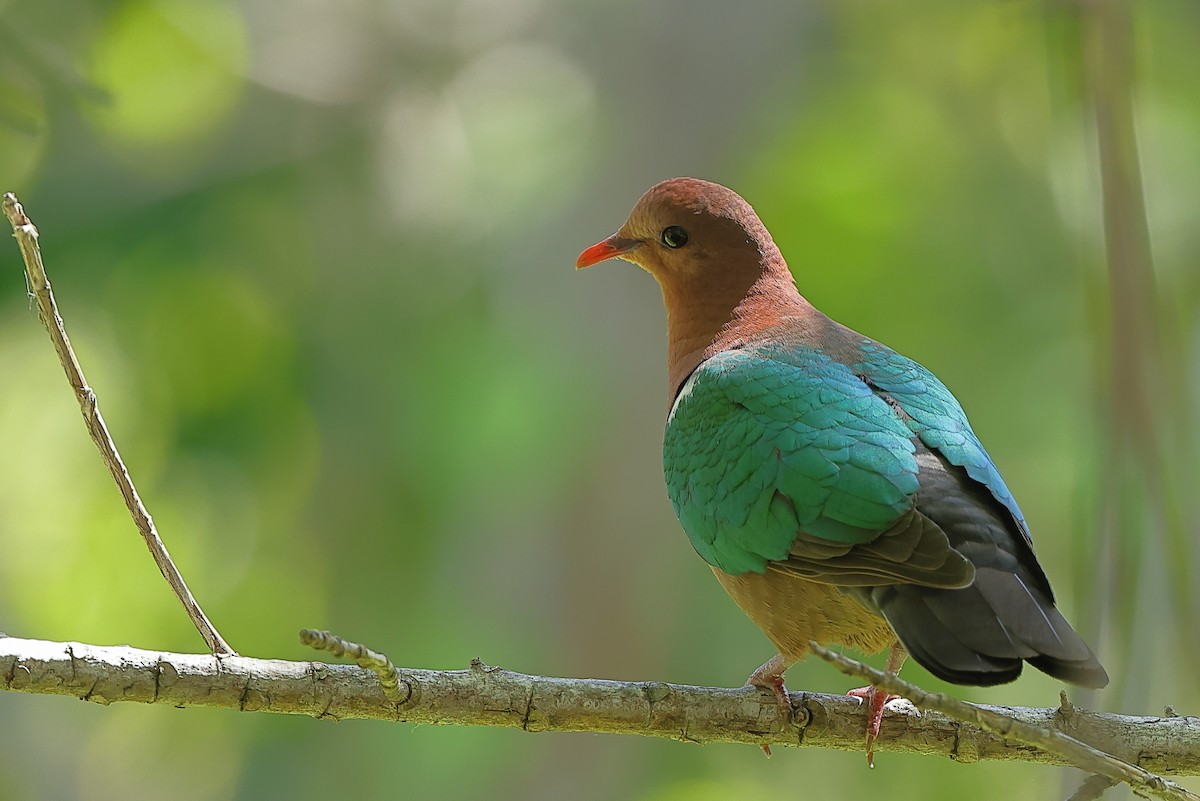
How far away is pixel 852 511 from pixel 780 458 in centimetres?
33

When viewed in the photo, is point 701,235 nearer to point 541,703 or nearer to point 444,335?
point 541,703

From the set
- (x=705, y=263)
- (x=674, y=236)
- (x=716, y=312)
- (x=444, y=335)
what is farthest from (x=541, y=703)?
(x=444, y=335)

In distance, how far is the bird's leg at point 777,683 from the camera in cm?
328

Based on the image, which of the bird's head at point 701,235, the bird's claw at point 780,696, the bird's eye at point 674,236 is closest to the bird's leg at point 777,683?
the bird's claw at point 780,696

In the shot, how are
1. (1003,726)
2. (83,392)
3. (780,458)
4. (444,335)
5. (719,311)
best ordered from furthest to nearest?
(444,335) < (719,311) < (780,458) < (83,392) < (1003,726)

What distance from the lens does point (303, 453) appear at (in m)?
9.93

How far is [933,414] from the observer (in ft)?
12.2

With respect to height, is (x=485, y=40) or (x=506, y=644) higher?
(x=485, y=40)

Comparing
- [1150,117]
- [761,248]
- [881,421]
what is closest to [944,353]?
[1150,117]

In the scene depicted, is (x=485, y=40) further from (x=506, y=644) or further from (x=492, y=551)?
(x=506, y=644)

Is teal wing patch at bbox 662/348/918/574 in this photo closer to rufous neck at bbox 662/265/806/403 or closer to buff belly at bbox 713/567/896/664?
buff belly at bbox 713/567/896/664

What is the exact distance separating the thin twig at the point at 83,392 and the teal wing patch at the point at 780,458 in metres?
1.49

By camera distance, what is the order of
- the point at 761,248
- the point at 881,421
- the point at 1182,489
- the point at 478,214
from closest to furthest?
the point at 1182,489 < the point at 881,421 < the point at 761,248 < the point at 478,214

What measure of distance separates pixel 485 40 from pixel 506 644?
15.1 feet
